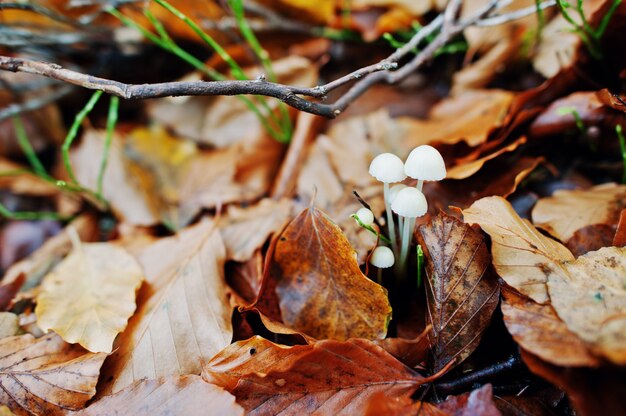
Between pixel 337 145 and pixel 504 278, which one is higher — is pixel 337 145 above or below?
above

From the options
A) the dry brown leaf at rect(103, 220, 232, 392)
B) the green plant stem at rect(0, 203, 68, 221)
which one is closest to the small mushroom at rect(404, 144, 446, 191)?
the dry brown leaf at rect(103, 220, 232, 392)

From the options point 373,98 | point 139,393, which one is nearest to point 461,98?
point 373,98

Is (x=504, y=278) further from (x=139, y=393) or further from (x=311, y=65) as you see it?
(x=311, y=65)

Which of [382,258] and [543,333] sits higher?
[382,258]

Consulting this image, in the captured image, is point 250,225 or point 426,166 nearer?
point 426,166

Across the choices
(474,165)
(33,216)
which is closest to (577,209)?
(474,165)

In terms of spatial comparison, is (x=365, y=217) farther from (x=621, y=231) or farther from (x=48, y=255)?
(x=48, y=255)
